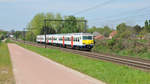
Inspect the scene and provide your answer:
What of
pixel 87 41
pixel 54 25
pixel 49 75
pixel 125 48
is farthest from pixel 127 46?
pixel 54 25

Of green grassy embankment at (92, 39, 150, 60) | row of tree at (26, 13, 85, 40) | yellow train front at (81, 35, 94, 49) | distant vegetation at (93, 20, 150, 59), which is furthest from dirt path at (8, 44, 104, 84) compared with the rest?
row of tree at (26, 13, 85, 40)

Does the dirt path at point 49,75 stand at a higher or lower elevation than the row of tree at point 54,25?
lower

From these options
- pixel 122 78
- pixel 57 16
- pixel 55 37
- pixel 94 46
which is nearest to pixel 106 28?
pixel 57 16

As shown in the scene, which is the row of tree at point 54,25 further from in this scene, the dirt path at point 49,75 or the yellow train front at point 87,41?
the dirt path at point 49,75

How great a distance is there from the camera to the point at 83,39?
35.3 m

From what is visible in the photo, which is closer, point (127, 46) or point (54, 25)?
point (127, 46)

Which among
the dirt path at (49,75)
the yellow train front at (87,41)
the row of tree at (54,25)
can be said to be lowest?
the dirt path at (49,75)

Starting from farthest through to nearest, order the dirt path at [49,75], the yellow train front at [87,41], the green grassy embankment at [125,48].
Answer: the yellow train front at [87,41], the green grassy embankment at [125,48], the dirt path at [49,75]

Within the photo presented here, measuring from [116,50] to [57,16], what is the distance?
66930 mm

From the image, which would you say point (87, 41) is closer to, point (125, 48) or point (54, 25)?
point (125, 48)

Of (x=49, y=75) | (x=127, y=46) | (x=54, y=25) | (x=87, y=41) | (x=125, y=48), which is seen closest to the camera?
(x=49, y=75)

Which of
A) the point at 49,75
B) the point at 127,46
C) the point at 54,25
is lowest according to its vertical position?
the point at 49,75

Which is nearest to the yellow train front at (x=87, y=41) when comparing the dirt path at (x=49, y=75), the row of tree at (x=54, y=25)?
the dirt path at (x=49, y=75)

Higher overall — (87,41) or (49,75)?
(87,41)
